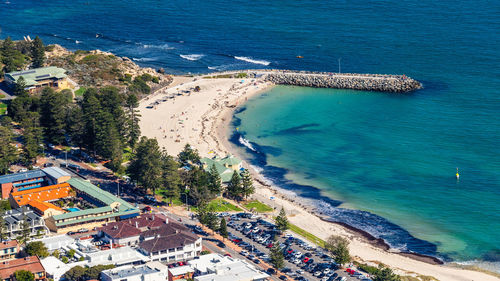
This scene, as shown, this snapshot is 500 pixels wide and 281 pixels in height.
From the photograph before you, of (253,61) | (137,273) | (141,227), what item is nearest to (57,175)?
(141,227)

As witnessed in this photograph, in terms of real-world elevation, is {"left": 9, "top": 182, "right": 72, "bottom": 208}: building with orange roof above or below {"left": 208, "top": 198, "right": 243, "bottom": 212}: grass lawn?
above

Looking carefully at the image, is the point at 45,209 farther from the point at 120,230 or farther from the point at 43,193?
the point at 120,230

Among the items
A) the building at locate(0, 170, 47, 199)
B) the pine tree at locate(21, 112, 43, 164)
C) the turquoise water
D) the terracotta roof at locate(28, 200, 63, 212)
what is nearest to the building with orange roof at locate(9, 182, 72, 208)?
the terracotta roof at locate(28, 200, 63, 212)

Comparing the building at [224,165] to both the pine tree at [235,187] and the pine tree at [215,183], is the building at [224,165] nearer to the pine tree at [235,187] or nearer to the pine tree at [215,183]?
the pine tree at [215,183]

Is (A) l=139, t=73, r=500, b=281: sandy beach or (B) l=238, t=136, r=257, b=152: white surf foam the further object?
(B) l=238, t=136, r=257, b=152: white surf foam

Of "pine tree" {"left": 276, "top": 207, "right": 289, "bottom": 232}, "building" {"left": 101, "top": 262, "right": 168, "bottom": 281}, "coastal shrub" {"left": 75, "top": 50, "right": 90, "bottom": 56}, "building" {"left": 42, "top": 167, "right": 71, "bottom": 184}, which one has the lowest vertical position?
"pine tree" {"left": 276, "top": 207, "right": 289, "bottom": 232}

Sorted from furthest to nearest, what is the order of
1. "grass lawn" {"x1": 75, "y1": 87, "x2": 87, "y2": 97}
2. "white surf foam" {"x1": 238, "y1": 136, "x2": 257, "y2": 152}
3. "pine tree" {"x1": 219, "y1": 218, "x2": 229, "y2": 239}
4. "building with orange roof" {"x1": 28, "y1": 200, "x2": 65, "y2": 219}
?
"grass lawn" {"x1": 75, "y1": 87, "x2": 87, "y2": 97}, "white surf foam" {"x1": 238, "y1": 136, "x2": 257, "y2": 152}, "building with orange roof" {"x1": 28, "y1": 200, "x2": 65, "y2": 219}, "pine tree" {"x1": 219, "y1": 218, "x2": 229, "y2": 239}

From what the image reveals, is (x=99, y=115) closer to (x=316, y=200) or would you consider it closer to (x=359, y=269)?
(x=316, y=200)

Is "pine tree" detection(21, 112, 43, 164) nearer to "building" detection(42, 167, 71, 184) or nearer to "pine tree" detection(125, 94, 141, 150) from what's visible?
"building" detection(42, 167, 71, 184)
